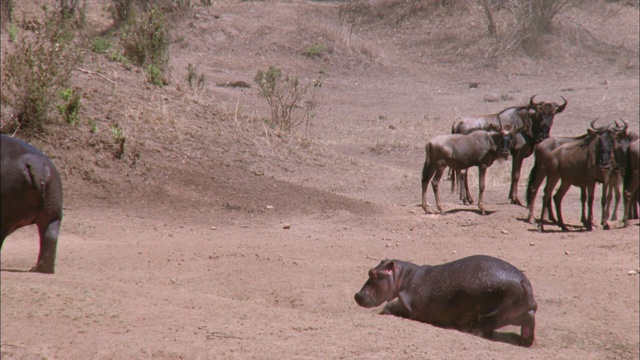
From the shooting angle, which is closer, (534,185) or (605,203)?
(605,203)

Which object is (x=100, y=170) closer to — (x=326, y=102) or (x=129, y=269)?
(x=129, y=269)

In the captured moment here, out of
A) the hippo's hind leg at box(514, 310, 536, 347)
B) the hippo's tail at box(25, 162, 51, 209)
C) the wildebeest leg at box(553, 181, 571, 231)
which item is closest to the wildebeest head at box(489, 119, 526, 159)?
the wildebeest leg at box(553, 181, 571, 231)

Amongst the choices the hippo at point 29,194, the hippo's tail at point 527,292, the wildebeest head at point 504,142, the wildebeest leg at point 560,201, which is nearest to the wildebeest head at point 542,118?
the wildebeest head at point 504,142

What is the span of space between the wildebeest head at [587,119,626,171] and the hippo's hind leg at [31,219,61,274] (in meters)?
9.24

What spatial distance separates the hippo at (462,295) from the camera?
295 inches

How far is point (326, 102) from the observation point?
2920 cm

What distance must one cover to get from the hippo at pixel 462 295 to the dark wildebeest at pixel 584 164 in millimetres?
5865

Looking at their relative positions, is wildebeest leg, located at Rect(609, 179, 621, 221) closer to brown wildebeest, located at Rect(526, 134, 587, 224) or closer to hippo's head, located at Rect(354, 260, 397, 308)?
brown wildebeest, located at Rect(526, 134, 587, 224)

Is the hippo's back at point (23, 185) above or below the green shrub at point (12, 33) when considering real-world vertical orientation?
below

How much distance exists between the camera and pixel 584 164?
1349 centimetres

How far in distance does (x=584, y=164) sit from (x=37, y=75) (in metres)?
8.81

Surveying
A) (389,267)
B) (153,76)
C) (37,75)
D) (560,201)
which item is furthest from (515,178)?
(37,75)

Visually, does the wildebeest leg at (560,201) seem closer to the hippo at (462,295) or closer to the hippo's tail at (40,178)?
the hippo at (462,295)

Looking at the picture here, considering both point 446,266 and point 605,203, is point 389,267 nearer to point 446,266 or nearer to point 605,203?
point 446,266
